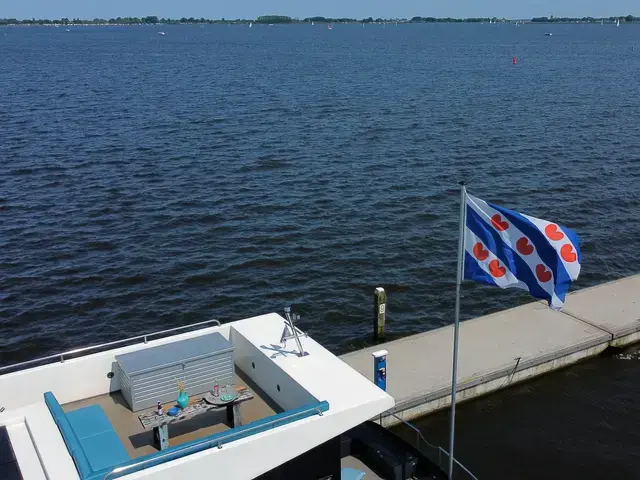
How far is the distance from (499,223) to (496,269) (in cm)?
76

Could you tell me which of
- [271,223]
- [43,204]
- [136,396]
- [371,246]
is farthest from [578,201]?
[136,396]

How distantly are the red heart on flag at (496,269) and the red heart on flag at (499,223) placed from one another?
1.88 feet

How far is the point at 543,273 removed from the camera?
10938 millimetres

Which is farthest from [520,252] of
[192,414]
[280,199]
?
[280,199]

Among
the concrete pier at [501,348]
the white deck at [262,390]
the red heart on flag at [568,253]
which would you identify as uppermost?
the red heart on flag at [568,253]

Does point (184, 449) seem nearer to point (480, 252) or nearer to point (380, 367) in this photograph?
point (480, 252)

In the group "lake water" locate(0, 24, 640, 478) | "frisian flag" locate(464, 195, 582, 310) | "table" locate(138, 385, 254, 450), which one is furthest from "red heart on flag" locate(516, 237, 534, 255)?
"lake water" locate(0, 24, 640, 478)

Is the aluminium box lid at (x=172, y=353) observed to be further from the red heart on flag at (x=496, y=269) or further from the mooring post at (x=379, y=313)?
the mooring post at (x=379, y=313)

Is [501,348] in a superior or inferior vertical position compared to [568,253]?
inferior

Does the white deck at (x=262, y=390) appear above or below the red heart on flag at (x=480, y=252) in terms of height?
below

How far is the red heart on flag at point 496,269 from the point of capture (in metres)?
11.4

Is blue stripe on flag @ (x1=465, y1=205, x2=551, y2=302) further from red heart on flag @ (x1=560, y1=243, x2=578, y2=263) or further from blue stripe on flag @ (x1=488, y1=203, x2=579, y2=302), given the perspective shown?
red heart on flag @ (x1=560, y1=243, x2=578, y2=263)

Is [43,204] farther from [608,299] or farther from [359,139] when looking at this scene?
[608,299]

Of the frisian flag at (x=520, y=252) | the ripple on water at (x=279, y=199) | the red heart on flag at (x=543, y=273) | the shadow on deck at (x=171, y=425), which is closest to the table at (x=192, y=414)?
the shadow on deck at (x=171, y=425)
